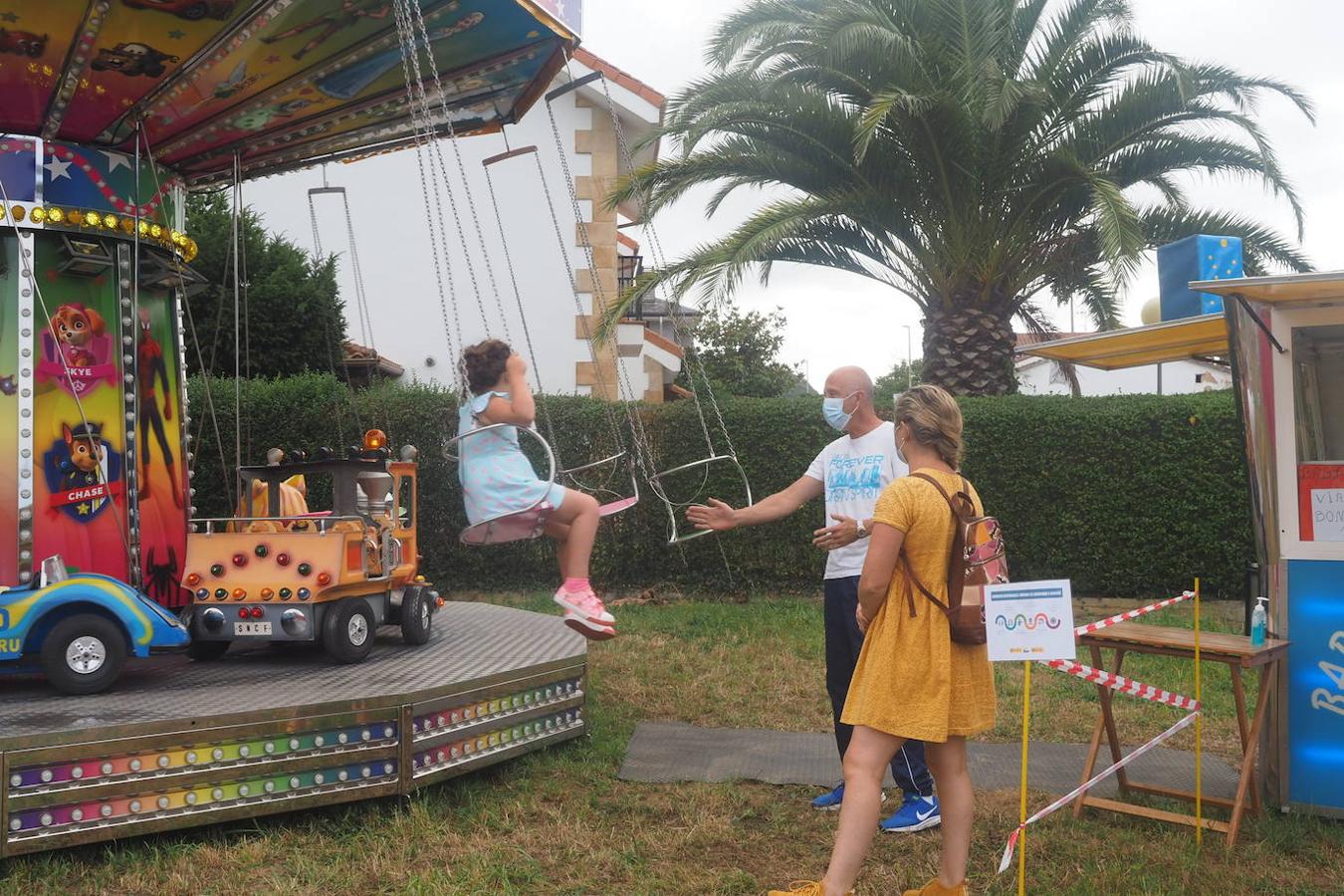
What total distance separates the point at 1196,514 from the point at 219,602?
991 centimetres

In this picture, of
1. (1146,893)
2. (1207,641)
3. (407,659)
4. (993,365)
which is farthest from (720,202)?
(1146,893)

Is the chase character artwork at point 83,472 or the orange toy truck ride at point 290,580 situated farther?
the chase character artwork at point 83,472

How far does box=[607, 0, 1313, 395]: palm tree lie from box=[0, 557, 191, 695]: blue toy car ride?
6.67m

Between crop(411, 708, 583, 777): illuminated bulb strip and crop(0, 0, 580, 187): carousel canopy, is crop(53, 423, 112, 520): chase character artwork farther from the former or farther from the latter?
crop(411, 708, 583, 777): illuminated bulb strip

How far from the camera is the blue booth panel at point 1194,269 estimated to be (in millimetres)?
6195

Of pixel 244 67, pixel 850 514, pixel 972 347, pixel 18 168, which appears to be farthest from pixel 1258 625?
pixel 972 347

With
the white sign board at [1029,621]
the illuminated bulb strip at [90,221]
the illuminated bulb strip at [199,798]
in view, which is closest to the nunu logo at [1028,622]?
the white sign board at [1029,621]

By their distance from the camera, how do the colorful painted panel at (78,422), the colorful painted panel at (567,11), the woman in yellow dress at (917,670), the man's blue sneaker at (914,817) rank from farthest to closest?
the colorful painted panel at (78,422) < the colorful painted panel at (567,11) < the man's blue sneaker at (914,817) < the woman in yellow dress at (917,670)

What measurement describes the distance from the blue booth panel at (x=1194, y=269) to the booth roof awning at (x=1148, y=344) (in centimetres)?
18

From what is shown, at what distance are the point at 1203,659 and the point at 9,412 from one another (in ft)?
19.7

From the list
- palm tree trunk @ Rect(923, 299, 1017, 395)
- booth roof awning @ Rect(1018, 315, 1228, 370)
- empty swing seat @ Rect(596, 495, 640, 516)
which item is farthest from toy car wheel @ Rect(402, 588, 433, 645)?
palm tree trunk @ Rect(923, 299, 1017, 395)

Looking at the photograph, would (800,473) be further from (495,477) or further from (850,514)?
(495,477)

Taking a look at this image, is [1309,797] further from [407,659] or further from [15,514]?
[15,514]

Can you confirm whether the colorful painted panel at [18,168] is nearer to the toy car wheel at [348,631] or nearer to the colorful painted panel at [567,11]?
the toy car wheel at [348,631]
